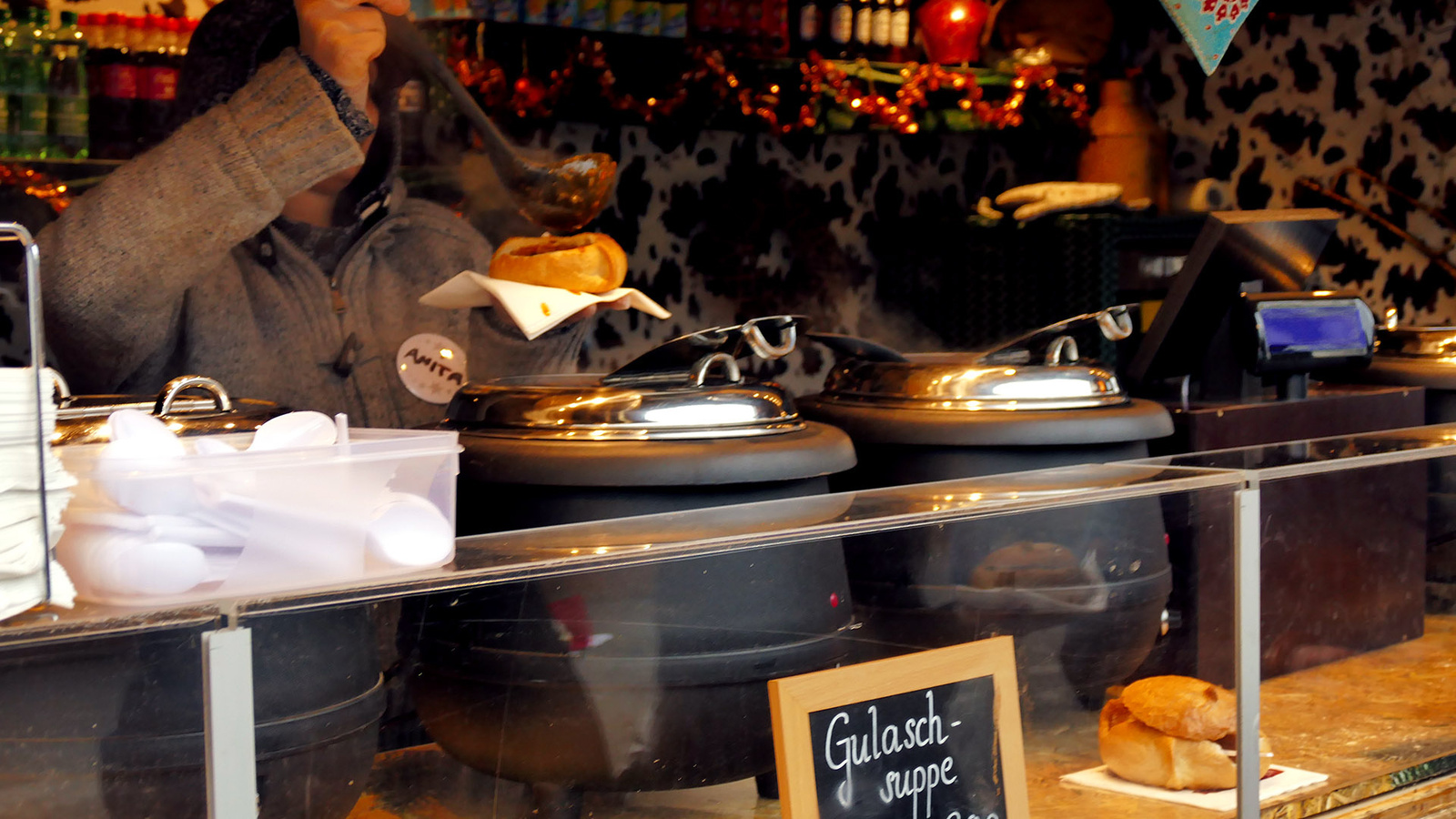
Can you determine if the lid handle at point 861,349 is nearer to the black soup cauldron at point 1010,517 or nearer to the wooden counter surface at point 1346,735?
the black soup cauldron at point 1010,517

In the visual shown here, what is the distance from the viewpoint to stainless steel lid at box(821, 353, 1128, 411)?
1433 mm

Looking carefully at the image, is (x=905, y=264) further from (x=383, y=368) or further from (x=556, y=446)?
(x=556, y=446)

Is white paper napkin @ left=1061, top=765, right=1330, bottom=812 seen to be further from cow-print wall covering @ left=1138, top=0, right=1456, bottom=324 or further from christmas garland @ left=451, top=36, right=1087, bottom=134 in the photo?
cow-print wall covering @ left=1138, top=0, right=1456, bottom=324

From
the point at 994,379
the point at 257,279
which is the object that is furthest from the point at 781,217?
the point at 994,379

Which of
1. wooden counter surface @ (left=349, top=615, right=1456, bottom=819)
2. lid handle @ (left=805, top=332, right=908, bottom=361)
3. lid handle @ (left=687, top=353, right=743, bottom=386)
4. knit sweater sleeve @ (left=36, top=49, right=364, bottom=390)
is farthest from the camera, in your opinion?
knit sweater sleeve @ (left=36, top=49, right=364, bottom=390)

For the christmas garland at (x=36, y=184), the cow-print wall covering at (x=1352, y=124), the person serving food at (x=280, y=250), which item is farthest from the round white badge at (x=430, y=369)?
the cow-print wall covering at (x=1352, y=124)

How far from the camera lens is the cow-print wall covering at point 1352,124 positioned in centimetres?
389

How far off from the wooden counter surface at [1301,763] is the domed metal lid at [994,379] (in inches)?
15.1

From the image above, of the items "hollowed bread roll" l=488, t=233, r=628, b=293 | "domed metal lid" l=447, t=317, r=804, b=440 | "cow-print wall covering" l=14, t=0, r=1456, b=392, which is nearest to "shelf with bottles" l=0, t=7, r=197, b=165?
"cow-print wall covering" l=14, t=0, r=1456, b=392

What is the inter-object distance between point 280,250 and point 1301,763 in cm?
189

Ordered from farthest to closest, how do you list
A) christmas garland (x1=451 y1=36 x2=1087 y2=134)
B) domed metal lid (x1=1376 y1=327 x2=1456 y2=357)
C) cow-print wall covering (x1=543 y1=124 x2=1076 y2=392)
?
cow-print wall covering (x1=543 y1=124 x2=1076 y2=392) → christmas garland (x1=451 y1=36 x2=1087 y2=134) → domed metal lid (x1=1376 y1=327 x2=1456 y2=357)

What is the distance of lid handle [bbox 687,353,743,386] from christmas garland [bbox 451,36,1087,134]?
7.13ft

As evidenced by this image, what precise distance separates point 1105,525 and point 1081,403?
13.1 inches

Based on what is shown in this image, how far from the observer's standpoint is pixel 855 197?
13.5 ft
